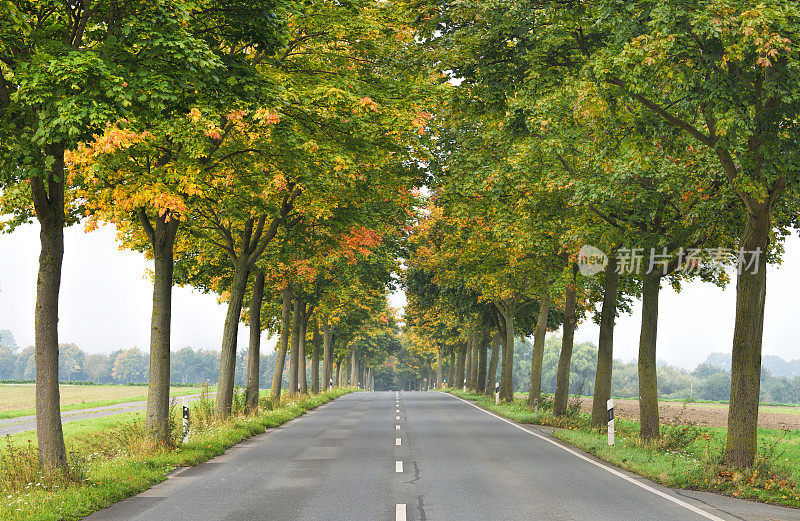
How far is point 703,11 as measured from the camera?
898 centimetres

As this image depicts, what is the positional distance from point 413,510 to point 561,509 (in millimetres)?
1904

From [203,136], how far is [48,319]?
438cm

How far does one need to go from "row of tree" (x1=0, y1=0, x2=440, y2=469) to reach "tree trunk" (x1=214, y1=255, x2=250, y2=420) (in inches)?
2.2

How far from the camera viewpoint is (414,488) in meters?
10.2

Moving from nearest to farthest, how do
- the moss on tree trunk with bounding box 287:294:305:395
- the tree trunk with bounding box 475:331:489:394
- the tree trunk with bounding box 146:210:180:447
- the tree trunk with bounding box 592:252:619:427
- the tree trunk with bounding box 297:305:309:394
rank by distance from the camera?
1. the tree trunk with bounding box 146:210:180:447
2. the tree trunk with bounding box 592:252:619:427
3. the moss on tree trunk with bounding box 287:294:305:395
4. the tree trunk with bounding box 297:305:309:394
5. the tree trunk with bounding box 475:331:489:394

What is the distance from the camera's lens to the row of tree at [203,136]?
8.49m

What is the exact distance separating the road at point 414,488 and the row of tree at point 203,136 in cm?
212

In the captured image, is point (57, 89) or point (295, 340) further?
point (295, 340)

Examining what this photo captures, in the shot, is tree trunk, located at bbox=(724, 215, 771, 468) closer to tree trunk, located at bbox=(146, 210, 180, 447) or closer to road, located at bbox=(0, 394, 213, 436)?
tree trunk, located at bbox=(146, 210, 180, 447)

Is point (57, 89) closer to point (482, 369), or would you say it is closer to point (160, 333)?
point (160, 333)

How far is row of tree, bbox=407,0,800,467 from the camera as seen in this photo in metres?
9.70

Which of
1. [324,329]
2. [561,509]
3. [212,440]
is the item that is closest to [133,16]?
[561,509]

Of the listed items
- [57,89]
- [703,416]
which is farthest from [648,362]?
[703,416]

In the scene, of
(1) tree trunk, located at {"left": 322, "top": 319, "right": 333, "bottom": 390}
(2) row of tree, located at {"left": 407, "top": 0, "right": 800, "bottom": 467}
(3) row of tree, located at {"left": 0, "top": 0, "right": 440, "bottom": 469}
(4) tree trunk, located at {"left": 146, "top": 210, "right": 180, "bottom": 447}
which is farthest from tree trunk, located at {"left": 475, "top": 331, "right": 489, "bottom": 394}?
(4) tree trunk, located at {"left": 146, "top": 210, "right": 180, "bottom": 447}
